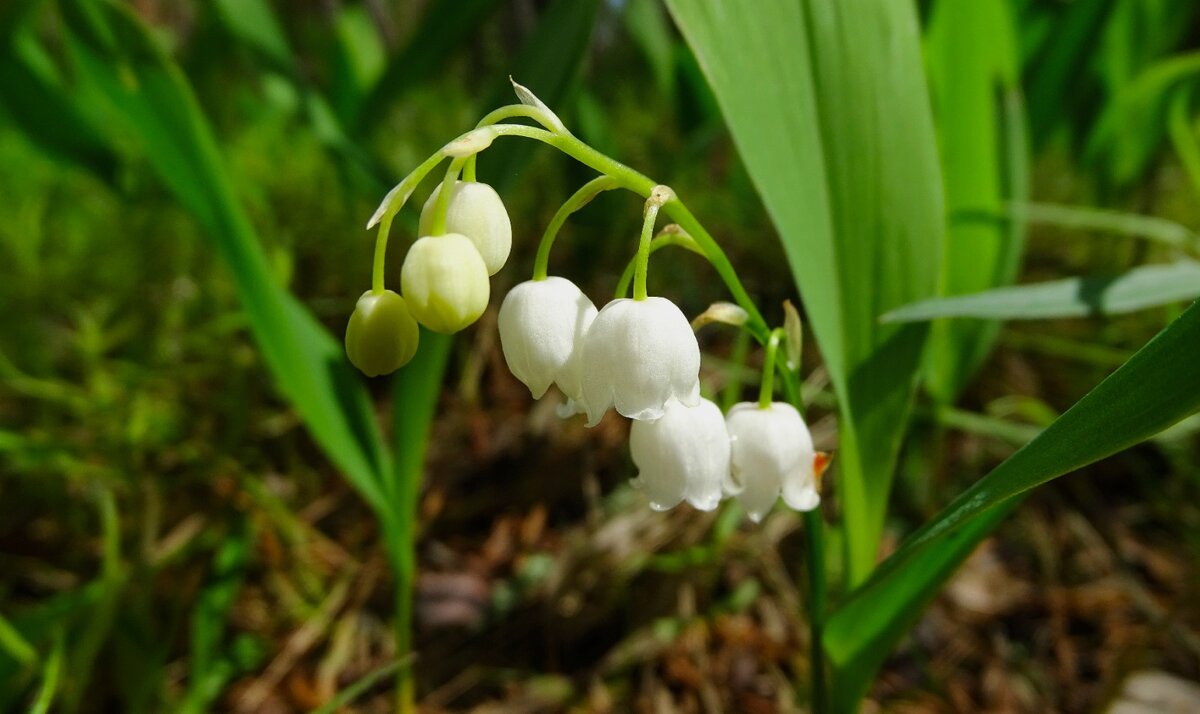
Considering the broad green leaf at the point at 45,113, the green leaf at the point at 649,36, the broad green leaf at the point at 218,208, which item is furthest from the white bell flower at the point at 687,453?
the green leaf at the point at 649,36

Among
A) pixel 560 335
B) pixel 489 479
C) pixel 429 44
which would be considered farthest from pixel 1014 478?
pixel 429 44

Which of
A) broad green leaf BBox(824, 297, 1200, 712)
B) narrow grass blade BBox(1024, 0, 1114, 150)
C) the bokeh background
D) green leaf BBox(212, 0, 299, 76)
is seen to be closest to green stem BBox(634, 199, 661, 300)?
broad green leaf BBox(824, 297, 1200, 712)

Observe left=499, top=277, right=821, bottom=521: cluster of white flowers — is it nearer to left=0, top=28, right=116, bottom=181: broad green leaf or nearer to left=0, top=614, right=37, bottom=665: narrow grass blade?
left=0, top=614, right=37, bottom=665: narrow grass blade

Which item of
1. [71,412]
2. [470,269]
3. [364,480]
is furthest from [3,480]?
[470,269]

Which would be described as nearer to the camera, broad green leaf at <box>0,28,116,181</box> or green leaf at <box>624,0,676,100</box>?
broad green leaf at <box>0,28,116,181</box>

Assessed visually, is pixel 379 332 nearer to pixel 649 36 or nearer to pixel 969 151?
pixel 969 151

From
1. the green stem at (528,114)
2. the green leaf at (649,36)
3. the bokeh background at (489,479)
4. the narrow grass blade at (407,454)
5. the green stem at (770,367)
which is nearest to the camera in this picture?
the green stem at (528,114)

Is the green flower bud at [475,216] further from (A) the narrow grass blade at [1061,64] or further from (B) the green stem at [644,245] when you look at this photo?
(A) the narrow grass blade at [1061,64]
